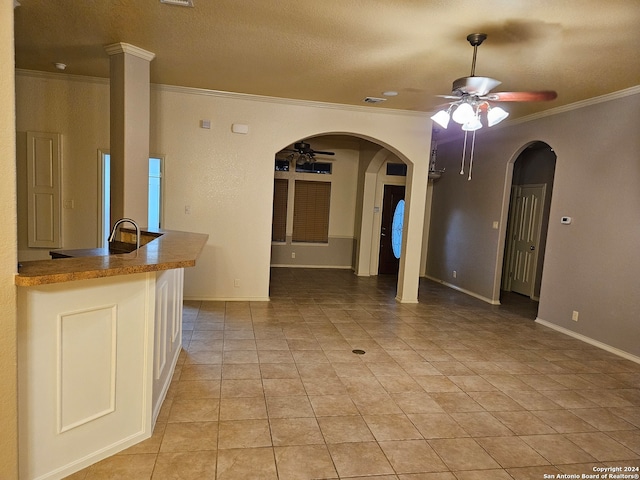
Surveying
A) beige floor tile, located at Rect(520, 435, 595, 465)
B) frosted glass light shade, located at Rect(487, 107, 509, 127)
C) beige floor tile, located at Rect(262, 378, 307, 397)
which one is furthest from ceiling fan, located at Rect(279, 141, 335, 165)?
beige floor tile, located at Rect(520, 435, 595, 465)

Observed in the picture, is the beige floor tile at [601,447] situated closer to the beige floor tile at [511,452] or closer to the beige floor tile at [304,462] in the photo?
the beige floor tile at [511,452]

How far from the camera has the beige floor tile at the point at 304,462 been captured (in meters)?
2.10

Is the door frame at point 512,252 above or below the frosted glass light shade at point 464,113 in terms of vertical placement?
below

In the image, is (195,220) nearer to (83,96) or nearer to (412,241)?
(83,96)

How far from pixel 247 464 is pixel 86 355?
3.42ft

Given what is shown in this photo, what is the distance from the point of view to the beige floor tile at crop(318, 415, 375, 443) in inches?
96.4

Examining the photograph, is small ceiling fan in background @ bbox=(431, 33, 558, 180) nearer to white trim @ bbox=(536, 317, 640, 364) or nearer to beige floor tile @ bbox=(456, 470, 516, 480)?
beige floor tile @ bbox=(456, 470, 516, 480)

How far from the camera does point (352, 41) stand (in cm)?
333

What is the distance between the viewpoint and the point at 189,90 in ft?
16.5

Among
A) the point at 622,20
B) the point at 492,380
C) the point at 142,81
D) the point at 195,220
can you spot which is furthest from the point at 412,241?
the point at 142,81

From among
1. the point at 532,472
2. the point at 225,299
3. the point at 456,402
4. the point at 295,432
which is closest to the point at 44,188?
the point at 225,299

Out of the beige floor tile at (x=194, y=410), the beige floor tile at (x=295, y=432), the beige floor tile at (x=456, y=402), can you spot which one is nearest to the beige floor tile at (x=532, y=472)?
the beige floor tile at (x=456, y=402)

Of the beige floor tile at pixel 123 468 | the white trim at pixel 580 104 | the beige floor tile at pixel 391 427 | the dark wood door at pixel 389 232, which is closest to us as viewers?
the beige floor tile at pixel 123 468

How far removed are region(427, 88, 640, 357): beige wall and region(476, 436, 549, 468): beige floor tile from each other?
254 centimetres
